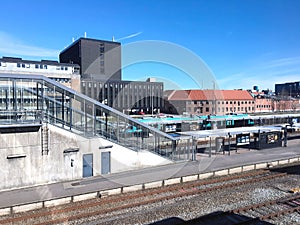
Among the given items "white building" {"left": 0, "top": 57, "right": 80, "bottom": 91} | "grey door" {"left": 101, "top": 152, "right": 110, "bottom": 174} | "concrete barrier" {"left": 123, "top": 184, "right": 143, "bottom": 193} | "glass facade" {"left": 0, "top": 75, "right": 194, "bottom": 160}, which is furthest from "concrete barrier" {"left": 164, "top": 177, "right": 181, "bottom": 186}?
"white building" {"left": 0, "top": 57, "right": 80, "bottom": 91}

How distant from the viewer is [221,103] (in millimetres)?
63219

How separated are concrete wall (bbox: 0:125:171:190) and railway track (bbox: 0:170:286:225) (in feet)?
11.1

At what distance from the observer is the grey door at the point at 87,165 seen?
14344mm

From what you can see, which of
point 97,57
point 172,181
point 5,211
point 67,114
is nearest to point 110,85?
point 97,57

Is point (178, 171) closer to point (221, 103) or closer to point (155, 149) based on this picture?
point (155, 149)

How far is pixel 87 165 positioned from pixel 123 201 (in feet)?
14.7

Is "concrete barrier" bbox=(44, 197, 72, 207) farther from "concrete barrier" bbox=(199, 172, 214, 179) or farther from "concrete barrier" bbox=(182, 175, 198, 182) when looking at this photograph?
"concrete barrier" bbox=(199, 172, 214, 179)

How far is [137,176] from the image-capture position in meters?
14.3

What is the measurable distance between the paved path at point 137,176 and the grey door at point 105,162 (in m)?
0.53

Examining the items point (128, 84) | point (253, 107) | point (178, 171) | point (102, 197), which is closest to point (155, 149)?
point (178, 171)

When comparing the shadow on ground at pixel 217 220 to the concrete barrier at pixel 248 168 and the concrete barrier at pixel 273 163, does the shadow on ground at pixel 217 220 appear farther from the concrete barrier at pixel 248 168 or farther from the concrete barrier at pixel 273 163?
the concrete barrier at pixel 273 163

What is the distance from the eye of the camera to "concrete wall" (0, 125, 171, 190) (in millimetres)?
12195

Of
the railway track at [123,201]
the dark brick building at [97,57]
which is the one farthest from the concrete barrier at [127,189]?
the dark brick building at [97,57]

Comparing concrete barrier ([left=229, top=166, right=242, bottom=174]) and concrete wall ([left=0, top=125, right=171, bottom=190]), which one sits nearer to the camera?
concrete wall ([left=0, top=125, right=171, bottom=190])
